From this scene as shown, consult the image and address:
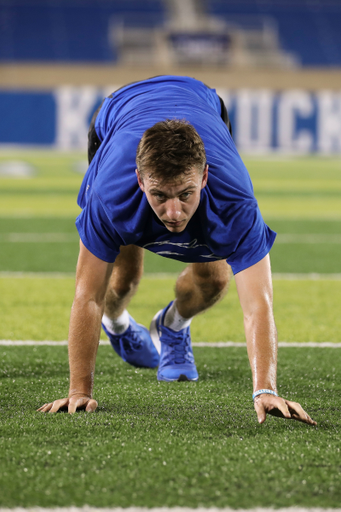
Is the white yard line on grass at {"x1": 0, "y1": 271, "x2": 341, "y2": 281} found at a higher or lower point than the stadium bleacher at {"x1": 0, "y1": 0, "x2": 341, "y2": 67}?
lower

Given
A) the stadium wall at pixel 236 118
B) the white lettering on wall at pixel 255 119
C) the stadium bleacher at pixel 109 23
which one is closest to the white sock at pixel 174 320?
the stadium wall at pixel 236 118

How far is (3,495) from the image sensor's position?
1.67m

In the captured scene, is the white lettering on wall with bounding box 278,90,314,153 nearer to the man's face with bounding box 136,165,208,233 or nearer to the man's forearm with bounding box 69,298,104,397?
the man's forearm with bounding box 69,298,104,397

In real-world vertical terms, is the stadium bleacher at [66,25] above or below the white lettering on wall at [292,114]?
above

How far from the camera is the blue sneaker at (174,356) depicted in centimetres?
291

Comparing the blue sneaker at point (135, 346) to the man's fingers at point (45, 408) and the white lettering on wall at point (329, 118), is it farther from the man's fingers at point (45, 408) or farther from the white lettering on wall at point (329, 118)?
the white lettering on wall at point (329, 118)

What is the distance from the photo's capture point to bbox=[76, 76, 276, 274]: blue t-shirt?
83.3 inches

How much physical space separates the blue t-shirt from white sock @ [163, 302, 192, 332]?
722 mm

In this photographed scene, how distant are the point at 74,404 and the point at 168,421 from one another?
319mm

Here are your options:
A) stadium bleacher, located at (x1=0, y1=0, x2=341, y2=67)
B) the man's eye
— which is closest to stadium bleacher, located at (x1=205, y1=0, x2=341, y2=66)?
Result: stadium bleacher, located at (x1=0, y1=0, x2=341, y2=67)

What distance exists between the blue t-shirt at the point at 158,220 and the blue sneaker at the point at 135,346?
0.82 meters

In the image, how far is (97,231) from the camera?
2.18 m

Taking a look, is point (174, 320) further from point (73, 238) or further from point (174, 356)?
point (73, 238)

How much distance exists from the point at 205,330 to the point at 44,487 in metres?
2.34
